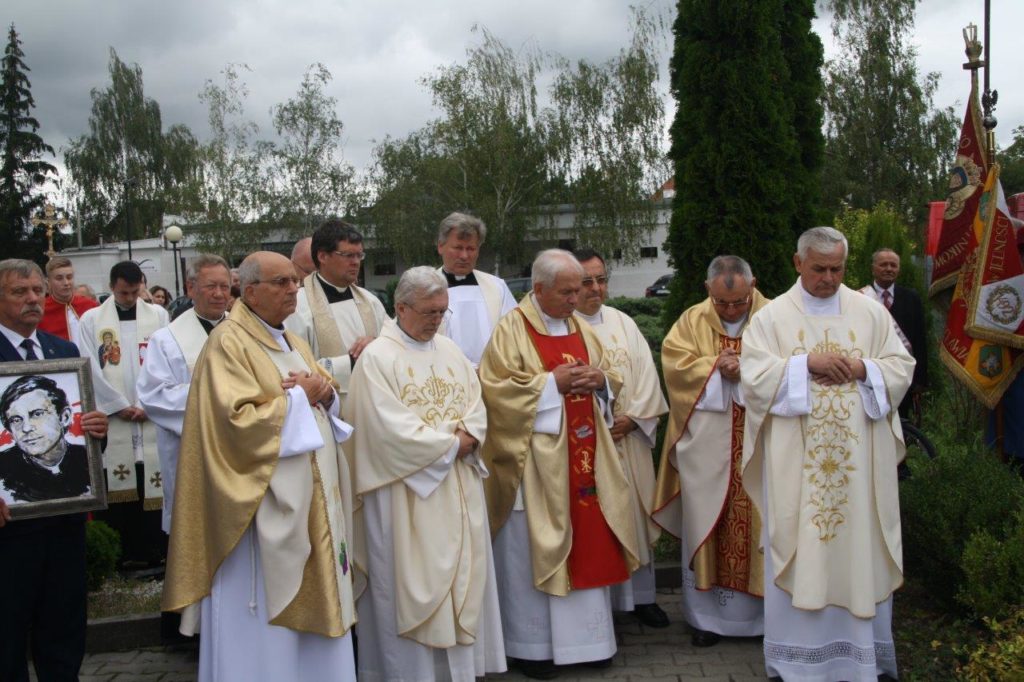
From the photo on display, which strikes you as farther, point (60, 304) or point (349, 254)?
point (60, 304)

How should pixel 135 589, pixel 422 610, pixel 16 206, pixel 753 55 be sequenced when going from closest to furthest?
pixel 422 610
pixel 135 589
pixel 753 55
pixel 16 206

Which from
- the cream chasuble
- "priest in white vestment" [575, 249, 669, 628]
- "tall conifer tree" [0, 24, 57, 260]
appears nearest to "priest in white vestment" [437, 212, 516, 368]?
"priest in white vestment" [575, 249, 669, 628]

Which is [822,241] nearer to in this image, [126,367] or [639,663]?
[639,663]

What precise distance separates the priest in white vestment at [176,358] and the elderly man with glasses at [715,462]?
277cm

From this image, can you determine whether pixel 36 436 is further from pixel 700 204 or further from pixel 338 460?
pixel 700 204

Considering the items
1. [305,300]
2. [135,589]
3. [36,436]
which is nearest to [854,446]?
[305,300]

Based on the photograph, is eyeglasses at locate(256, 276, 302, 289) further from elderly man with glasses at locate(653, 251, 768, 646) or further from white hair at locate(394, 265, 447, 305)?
elderly man with glasses at locate(653, 251, 768, 646)

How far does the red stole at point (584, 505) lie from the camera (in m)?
5.12

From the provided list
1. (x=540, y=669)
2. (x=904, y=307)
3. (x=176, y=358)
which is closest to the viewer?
(x=540, y=669)

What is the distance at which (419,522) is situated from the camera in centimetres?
462

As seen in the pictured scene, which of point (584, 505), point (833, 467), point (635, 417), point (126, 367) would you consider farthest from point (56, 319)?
point (833, 467)

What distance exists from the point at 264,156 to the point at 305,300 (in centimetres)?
2979

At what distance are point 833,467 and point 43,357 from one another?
152 inches

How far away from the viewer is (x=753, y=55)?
705 cm
